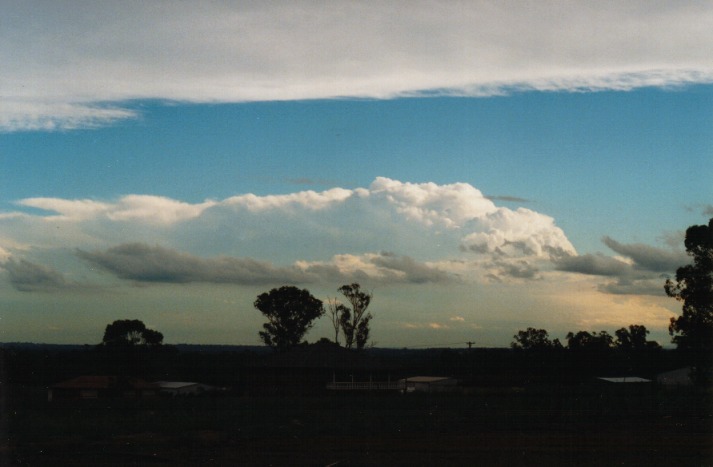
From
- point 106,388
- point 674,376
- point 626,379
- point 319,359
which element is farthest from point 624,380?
point 106,388

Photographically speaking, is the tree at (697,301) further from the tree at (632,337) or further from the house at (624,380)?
the tree at (632,337)

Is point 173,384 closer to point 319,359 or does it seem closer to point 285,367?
point 285,367

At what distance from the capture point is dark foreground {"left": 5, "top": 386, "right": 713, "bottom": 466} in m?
24.1

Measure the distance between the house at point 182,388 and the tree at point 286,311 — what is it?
64.9 feet

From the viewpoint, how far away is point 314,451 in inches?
1017

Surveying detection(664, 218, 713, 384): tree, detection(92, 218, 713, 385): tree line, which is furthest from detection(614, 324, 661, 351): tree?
detection(664, 218, 713, 384): tree

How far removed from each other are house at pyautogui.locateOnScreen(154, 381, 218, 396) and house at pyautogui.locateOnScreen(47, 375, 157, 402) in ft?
3.55

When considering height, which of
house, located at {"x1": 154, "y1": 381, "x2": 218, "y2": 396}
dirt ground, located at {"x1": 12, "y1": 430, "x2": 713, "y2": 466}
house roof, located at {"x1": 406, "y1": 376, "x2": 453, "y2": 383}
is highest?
house roof, located at {"x1": 406, "y1": 376, "x2": 453, "y2": 383}

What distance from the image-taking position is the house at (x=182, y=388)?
58688 mm

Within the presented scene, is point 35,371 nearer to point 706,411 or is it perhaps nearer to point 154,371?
point 154,371

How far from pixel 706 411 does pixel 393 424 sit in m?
16.3

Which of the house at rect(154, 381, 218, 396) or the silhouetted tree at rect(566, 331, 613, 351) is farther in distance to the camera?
the silhouetted tree at rect(566, 331, 613, 351)

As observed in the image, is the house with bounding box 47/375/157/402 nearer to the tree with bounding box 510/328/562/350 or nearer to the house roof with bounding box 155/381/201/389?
the house roof with bounding box 155/381/201/389

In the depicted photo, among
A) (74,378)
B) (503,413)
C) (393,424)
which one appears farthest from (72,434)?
(74,378)
